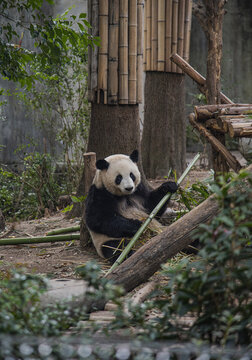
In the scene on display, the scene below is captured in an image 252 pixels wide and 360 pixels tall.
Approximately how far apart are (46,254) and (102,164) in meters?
1.10

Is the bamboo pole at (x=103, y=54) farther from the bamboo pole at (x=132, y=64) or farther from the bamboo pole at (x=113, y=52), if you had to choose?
the bamboo pole at (x=132, y=64)

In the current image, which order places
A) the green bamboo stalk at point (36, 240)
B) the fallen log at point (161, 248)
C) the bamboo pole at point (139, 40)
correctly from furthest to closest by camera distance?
the bamboo pole at point (139, 40) → the green bamboo stalk at point (36, 240) → the fallen log at point (161, 248)

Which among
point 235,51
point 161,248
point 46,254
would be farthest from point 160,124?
point 235,51

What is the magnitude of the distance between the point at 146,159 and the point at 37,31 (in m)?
3.38

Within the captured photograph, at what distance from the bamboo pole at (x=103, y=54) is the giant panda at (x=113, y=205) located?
0.98 m

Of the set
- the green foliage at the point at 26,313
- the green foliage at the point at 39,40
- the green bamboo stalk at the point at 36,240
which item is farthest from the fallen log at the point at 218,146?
the green foliage at the point at 26,313

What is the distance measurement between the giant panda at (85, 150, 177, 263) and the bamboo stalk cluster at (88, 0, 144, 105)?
961mm

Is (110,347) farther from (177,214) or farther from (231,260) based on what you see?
(177,214)

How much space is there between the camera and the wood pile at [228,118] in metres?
3.76

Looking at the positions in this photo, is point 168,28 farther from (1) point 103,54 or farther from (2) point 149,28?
(1) point 103,54

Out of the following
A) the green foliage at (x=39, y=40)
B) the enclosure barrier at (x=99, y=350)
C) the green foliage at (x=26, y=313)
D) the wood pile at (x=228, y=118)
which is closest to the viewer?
the enclosure barrier at (x=99, y=350)

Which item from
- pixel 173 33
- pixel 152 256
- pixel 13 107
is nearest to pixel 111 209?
pixel 152 256

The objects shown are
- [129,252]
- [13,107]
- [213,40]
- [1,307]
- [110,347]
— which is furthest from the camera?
[13,107]

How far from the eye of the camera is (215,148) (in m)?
4.64
